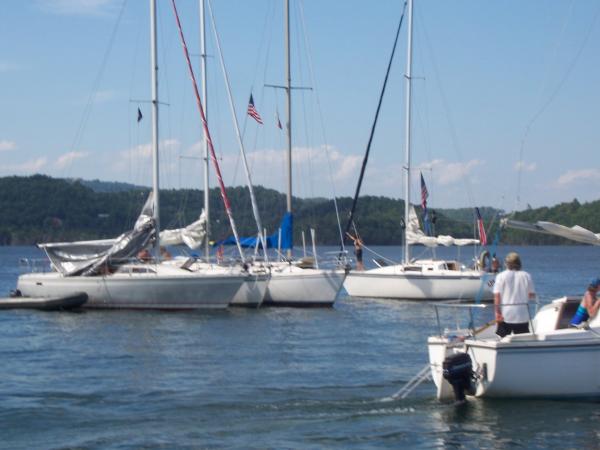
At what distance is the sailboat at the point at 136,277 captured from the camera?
3328 cm

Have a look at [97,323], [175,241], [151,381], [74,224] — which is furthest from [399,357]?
[74,224]

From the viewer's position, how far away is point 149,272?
3362 cm

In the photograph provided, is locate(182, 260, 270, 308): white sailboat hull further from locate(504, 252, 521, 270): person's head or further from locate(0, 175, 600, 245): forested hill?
locate(0, 175, 600, 245): forested hill

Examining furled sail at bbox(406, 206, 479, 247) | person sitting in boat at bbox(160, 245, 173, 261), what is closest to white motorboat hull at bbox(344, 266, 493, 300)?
furled sail at bbox(406, 206, 479, 247)

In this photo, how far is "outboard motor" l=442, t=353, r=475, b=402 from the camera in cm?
1529

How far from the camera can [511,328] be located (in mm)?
15766

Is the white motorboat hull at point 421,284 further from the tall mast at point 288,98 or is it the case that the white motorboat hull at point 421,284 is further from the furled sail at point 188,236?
the furled sail at point 188,236

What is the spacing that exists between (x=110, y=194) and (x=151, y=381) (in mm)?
102905

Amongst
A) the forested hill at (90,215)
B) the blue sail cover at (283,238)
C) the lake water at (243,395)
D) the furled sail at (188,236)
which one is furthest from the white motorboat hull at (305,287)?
the forested hill at (90,215)

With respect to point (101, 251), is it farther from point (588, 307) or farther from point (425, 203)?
point (588, 307)

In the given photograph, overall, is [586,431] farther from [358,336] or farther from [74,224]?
[74,224]

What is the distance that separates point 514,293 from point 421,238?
81.0 ft

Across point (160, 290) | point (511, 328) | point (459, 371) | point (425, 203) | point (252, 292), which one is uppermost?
point (425, 203)

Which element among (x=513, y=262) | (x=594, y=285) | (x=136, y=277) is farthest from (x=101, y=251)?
(x=594, y=285)
